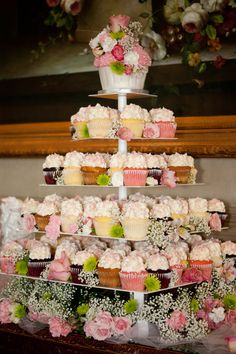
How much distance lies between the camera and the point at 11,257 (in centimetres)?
515

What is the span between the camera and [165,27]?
19.2ft

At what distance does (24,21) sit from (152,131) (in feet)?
8.17

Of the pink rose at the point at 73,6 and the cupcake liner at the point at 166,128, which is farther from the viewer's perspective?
the pink rose at the point at 73,6

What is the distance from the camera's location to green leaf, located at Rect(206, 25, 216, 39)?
5.59 metres

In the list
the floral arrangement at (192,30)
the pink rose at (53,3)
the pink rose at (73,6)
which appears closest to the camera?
the floral arrangement at (192,30)

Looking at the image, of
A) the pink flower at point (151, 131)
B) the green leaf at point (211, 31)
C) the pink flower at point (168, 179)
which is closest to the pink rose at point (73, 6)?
the green leaf at point (211, 31)

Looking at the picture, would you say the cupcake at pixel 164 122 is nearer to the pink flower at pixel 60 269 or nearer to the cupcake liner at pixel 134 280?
the cupcake liner at pixel 134 280

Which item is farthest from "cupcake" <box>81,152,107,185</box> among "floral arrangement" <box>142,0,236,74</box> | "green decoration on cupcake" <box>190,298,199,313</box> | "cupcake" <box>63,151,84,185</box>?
"floral arrangement" <box>142,0,236,74</box>

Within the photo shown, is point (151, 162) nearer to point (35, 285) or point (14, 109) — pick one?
point (35, 285)

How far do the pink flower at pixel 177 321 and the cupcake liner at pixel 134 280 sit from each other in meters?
0.27

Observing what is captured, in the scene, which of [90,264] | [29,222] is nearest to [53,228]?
[29,222]

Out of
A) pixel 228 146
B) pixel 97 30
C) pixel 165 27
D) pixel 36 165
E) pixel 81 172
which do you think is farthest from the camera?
pixel 36 165

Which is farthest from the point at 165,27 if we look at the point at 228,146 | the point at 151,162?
the point at 151,162

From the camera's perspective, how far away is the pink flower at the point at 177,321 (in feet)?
14.8
